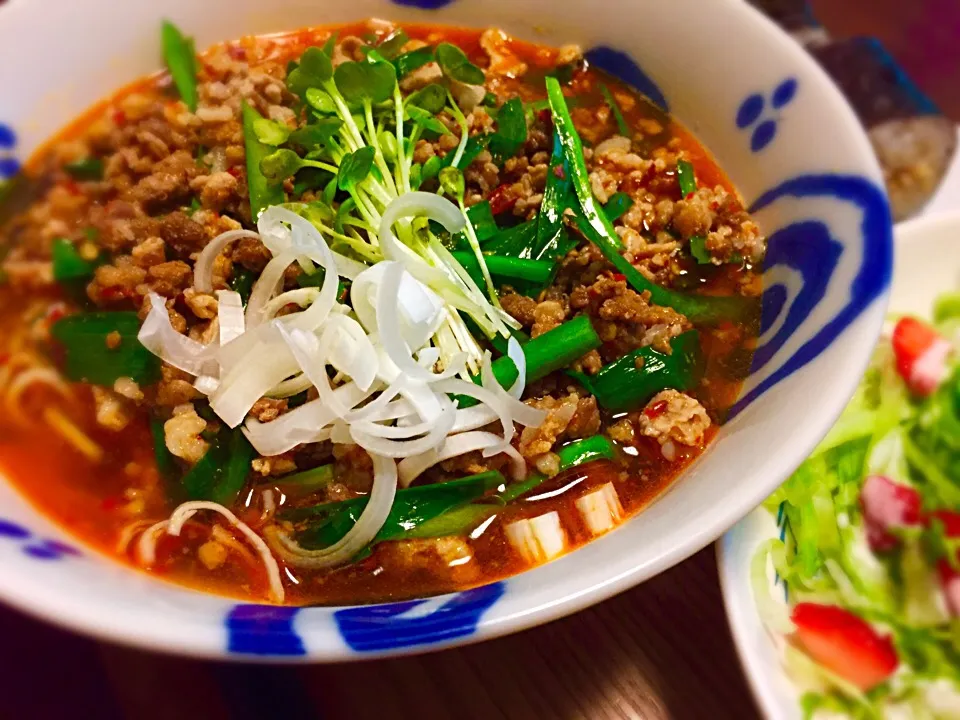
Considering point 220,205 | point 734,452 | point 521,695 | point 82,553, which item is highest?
point 220,205

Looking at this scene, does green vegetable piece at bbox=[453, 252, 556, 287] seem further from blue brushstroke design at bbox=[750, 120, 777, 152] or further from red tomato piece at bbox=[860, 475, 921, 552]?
red tomato piece at bbox=[860, 475, 921, 552]

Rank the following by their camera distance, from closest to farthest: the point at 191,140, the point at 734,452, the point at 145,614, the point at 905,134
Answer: the point at 145,614 → the point at 734,452 → the point at 191,140 → the point at 905,134

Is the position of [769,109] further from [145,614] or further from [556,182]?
[145,614]

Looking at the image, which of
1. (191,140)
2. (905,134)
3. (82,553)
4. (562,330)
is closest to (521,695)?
(562,330)

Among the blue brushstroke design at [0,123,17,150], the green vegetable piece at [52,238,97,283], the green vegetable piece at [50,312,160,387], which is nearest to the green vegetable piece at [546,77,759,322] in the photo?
the green vegetable piece at [50,312,160,387]

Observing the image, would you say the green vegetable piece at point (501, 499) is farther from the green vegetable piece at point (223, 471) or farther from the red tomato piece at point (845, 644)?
the red tomato piece at point (845, 644)

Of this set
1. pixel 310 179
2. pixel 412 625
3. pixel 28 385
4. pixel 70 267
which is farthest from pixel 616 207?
pixel 28 385

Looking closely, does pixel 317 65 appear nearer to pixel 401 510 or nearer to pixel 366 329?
pixel 366 329
